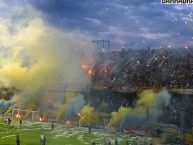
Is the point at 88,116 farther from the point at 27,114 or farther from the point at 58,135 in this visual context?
the point at 58,135

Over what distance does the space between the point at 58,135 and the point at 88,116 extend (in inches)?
422

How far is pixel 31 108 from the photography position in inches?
2383

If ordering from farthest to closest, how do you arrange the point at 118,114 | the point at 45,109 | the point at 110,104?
the point at 45,109, the point at 110,104, the point at 118,114

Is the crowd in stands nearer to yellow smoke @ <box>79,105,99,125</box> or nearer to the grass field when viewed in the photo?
yellow smoke @ <box>79,105,99,125</box>

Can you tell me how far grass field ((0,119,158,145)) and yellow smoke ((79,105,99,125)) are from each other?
3.21m

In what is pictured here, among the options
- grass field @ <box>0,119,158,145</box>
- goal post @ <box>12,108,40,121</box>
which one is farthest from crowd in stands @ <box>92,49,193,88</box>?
grass field @ <box>0,119,158,145</box>

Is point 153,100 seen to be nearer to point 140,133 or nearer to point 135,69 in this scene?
point 140,133

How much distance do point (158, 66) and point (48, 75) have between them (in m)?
18.3

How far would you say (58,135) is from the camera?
139 ft

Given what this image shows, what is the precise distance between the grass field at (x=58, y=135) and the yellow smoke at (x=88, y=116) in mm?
3214

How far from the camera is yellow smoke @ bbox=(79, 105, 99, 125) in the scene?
170 ft

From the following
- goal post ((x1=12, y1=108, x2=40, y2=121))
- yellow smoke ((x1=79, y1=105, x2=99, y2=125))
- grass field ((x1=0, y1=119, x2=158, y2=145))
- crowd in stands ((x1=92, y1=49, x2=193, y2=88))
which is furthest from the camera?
crowd in stands ((x1=92, y1=49, x2=193, y2=88))

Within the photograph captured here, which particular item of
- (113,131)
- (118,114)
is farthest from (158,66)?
(113,131)

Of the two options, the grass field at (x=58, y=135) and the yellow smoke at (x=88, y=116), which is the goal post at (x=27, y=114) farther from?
the yellow smoke at (x=88, y=116)
